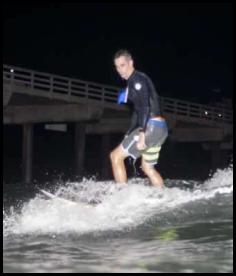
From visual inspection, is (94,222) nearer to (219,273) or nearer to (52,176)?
(219,273)

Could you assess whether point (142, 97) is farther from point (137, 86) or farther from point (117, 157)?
point (117, 157)

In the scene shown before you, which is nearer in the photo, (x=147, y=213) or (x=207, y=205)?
(x=147, y=213)

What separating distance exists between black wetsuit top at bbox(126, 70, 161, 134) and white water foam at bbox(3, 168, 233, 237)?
0.90 m

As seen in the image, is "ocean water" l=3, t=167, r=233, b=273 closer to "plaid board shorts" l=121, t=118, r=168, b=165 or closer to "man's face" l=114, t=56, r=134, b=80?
"plaid board shorts" l=121, t=118, r=168, b=165

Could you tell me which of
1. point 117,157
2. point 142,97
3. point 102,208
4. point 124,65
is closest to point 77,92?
point 117,157

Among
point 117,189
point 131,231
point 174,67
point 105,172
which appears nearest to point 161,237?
point 131,231

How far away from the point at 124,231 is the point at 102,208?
855 millimetres

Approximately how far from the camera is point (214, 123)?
32.6 m

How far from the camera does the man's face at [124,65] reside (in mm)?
7254

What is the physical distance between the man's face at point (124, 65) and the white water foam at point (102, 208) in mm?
1434

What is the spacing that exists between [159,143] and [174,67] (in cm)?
5243

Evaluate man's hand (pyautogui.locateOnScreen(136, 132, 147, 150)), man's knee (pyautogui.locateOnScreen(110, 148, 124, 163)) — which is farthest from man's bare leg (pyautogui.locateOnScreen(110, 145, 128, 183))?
man's hand (pyautogui.locateOnScreen(136, 132, 147, 150))

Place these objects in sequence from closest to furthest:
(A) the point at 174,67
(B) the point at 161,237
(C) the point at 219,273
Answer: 1. (C) the point at 219,273
2. (B) the point at 161,237
3. (A) the point at 174,67

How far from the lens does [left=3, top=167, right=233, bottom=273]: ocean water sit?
15.6 ft
